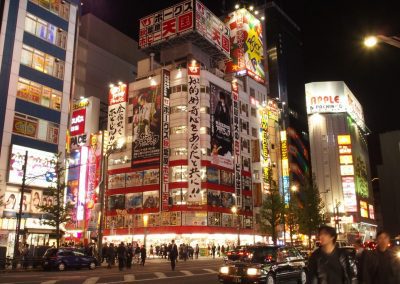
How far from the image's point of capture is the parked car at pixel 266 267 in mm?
14923

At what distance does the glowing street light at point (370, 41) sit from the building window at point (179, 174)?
181 ft

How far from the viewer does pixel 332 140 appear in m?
103

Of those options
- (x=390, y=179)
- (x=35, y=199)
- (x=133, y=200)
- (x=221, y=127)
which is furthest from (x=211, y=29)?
(x=390, y=179)

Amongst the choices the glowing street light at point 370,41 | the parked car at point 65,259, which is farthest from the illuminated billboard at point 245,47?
the glowing street light at point 370,41

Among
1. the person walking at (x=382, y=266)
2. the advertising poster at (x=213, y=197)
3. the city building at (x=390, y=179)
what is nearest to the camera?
the person walking at (x=382, y=266)

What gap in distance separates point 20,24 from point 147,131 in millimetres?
29772

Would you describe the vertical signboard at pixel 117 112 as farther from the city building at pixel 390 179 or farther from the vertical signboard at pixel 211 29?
the city building at pixel 390 179

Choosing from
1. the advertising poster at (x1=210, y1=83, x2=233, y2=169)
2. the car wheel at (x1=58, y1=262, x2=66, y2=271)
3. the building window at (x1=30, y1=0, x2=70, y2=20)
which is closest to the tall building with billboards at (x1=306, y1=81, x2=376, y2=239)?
the advertising poster at (x1=210, y1=83, x2=233, y2=169)

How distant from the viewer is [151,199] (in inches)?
2482

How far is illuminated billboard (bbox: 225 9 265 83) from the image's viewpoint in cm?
8069

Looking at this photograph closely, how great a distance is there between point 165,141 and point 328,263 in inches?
2302

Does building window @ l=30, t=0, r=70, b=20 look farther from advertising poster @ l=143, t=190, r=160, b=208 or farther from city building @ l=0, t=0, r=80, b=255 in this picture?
advertising poster @ l=143, t=190, r=160, b=208

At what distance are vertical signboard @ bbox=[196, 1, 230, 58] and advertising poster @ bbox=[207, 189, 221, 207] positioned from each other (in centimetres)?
2473

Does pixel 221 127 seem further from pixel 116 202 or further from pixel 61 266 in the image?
pixel 61 266
